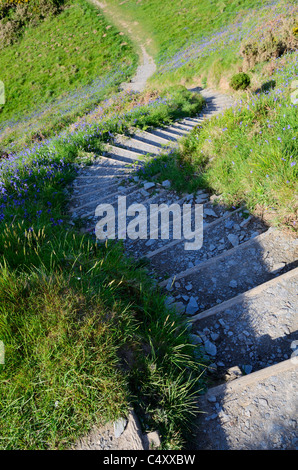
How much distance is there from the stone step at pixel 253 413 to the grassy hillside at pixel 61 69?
17841 millimetres

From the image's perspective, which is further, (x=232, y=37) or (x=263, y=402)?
(x=232, y=37)

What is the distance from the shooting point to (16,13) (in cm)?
3241

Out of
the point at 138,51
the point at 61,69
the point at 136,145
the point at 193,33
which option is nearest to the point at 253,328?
the point at 136,145

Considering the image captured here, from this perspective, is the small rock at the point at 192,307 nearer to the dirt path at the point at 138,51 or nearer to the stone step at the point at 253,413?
the stone step at the point at 253,413

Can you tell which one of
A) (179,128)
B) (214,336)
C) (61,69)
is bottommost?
(179,128)

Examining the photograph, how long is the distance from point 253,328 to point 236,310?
289mm

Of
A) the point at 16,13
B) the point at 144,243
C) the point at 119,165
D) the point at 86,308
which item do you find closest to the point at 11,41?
the point at 16,13

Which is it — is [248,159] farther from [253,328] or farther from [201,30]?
[201,30]

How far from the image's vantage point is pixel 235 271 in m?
4.32

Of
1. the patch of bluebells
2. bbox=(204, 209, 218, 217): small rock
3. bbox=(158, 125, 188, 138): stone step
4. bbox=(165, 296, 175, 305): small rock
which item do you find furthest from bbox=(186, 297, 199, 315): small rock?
the patch of bluebells

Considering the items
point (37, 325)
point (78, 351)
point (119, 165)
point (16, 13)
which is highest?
point (16, 13)

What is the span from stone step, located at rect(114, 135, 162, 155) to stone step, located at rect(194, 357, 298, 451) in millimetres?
7111

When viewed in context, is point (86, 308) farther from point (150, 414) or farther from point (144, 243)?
point (144, 243)
